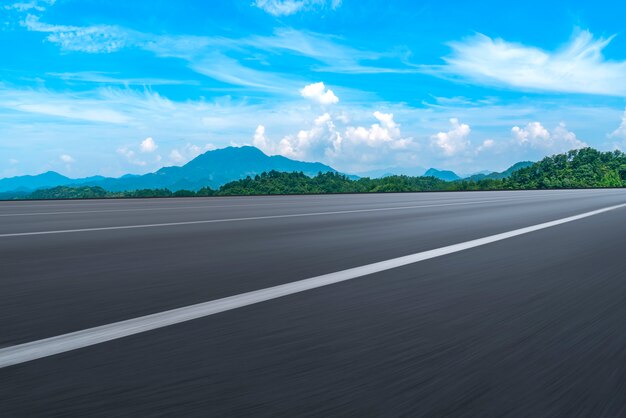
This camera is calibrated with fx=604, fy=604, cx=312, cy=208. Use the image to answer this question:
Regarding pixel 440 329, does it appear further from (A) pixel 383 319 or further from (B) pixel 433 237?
(B) pixel 433 237

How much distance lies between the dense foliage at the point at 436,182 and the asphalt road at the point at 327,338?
2533 centimetres

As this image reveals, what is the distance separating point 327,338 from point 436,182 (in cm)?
7691

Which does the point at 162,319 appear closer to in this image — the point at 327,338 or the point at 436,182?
the point at 327,338

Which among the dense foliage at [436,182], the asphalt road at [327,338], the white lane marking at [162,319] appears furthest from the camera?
→ the dense foliage at [436,182]

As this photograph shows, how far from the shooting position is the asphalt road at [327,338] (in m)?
1.77

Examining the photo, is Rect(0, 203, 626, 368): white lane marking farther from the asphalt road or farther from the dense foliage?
the dense foliage

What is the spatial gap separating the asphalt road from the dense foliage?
25335mm

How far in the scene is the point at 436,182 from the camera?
7762 cm

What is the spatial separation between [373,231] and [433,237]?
1.11 meters

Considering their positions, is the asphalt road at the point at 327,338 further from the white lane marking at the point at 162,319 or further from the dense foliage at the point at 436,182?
the dense foliage at the point at 436,182

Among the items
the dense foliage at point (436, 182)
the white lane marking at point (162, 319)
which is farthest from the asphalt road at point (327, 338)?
the dense foliage at point (436, 182)

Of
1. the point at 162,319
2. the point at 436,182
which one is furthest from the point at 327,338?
the point at 436,182

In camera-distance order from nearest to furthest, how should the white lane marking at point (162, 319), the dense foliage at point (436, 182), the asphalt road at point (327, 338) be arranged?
the asphalt road at point (327, 338), the white lane marking at point (162, 319), the dense foliage at point (436, 182)

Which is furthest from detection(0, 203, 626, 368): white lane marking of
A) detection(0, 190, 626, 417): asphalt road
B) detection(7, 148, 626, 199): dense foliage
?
detection(7, 148, 626, 199): dense foliage
